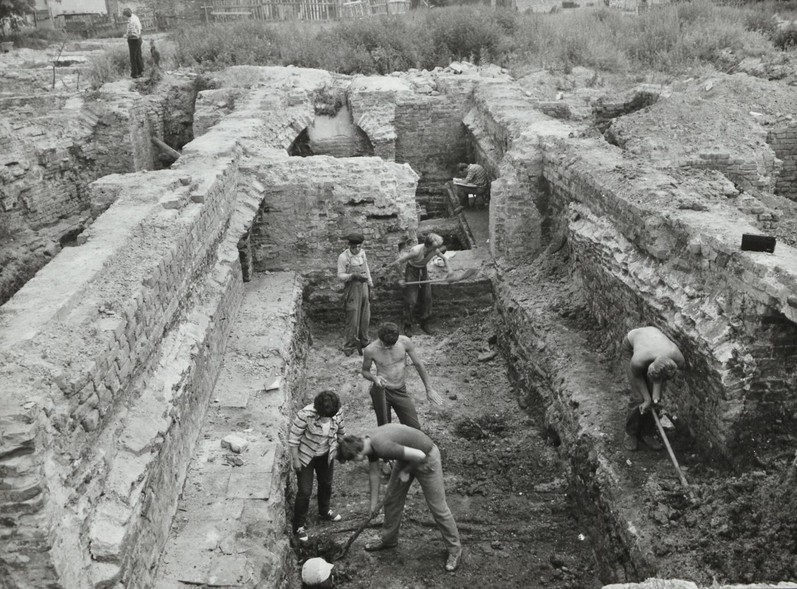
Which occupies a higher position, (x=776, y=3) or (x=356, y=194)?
(x=776, y=3)

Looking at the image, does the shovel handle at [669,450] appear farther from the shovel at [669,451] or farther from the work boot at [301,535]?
the work boot at [301,535]

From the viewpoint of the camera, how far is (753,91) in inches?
493

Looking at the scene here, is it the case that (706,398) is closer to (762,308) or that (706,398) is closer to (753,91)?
(762,308)

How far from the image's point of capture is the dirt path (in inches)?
203

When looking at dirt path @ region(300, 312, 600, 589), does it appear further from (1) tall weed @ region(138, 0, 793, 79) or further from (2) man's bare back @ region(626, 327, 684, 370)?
(1) tall weed @ region(138, 0, 793, 79)

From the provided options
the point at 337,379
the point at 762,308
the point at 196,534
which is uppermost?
the point at 762,308

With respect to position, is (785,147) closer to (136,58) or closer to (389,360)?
(389,360)

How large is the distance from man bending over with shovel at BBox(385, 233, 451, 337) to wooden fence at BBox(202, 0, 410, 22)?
16720 millimetres

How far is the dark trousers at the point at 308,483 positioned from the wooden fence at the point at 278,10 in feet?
67.4

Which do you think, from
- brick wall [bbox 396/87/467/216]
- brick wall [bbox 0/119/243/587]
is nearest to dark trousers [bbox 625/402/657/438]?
brick wall [bbox 0/119/243/587]

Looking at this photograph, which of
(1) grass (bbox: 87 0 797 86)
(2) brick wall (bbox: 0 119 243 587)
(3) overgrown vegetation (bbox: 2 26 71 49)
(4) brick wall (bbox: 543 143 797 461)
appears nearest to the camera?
(2) brick wall (bbox: 0 119 243 587)

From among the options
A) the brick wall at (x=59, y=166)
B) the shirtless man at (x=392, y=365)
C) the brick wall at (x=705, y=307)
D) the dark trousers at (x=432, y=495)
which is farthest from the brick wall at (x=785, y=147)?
the brick wall at (x=59, y=166)

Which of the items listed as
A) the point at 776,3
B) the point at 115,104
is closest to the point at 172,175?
the point at 115,104

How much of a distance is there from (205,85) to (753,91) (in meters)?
10.2
